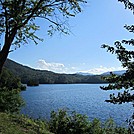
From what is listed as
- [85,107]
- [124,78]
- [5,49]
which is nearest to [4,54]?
[5,49]

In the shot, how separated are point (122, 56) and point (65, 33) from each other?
27.2ft

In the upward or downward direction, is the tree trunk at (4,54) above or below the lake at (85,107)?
above

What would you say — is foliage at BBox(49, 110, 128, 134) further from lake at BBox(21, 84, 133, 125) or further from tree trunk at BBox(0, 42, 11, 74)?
tree trunk at BBox(0, 42, 11, 74)

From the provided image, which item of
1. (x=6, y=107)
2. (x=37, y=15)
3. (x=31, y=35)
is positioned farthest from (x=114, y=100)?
(x=6, y=107)

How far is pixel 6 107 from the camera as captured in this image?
24844mm

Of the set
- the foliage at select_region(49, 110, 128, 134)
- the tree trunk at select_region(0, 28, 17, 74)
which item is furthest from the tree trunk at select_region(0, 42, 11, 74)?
the foliage at select_region(49, 110, 128, 134)

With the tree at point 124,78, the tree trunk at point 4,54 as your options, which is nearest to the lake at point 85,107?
→ the tree at point 124,78

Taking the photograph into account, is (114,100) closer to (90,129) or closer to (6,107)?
(90,129)

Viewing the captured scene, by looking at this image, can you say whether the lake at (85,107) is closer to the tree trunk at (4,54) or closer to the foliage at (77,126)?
the foliage at (77,126)

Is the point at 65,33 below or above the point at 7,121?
above

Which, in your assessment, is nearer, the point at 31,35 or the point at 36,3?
the point at 36,3

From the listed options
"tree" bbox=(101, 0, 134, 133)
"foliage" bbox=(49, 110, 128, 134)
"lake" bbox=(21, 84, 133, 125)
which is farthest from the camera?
"lake" bbox=(21, 84, 133, 125)

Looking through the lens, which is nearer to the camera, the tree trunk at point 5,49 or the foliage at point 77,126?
the tree trunk at point 5,49

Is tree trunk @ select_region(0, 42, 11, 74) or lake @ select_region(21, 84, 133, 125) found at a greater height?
tree trunk @ select_region(0, 42, 11, 74)
